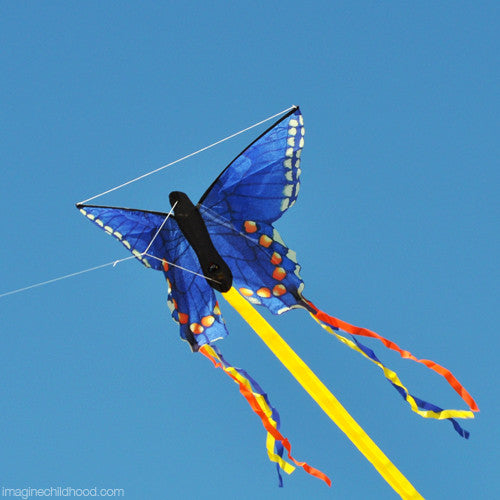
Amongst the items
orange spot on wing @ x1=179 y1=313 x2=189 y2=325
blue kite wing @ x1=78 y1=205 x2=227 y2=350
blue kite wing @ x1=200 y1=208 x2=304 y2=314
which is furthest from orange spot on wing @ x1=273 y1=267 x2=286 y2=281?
orange spot on wing @ x1=179 y1=313 x2=189 y2=325

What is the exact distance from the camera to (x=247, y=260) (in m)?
4.92

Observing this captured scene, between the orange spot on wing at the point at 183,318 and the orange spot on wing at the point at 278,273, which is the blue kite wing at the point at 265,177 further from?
the orange spot on wing at the point at 183,318

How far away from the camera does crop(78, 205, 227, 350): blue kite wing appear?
471 centimetres

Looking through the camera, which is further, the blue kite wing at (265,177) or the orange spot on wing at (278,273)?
the orange spot on wing at (278,273)

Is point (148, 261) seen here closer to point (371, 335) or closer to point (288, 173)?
point (288, 173)

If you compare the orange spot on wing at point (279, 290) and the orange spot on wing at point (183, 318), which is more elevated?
the orange spot on wing at point (183, 318)

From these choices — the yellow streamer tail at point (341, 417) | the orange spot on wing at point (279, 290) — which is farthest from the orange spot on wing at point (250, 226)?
the yellow streamer tail at point (341, 417)

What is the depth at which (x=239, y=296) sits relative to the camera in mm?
4879

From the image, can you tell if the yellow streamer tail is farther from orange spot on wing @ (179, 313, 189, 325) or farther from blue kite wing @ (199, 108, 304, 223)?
blue kite wing @ (199, 108, 304, 223)

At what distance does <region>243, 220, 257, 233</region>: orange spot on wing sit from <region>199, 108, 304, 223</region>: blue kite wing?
75 mm

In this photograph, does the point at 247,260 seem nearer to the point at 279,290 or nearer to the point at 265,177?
the point at 279,290

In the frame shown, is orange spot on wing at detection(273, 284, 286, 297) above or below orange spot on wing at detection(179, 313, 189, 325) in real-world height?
below

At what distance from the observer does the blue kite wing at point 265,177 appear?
188 inches

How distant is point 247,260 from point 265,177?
57cm
